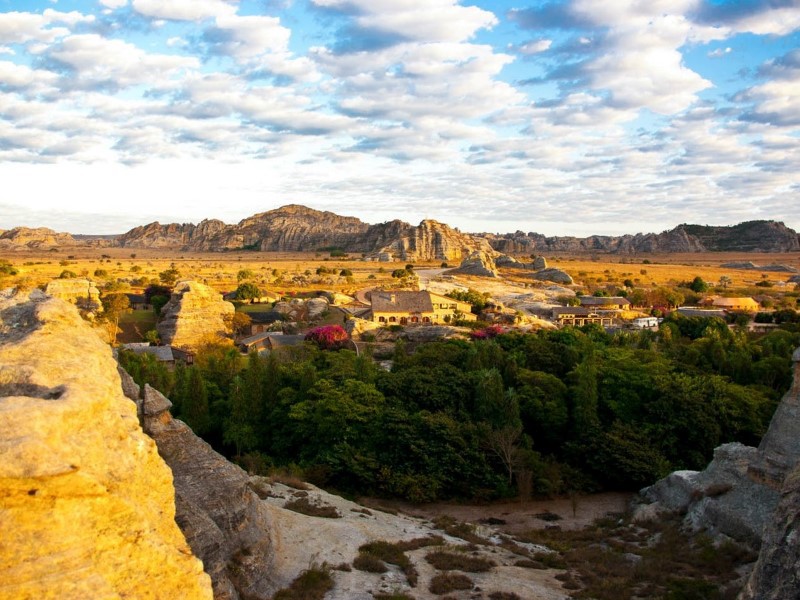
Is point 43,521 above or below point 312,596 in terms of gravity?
above

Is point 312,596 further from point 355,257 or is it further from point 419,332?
point 355,257

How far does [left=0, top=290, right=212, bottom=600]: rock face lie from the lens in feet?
21.4

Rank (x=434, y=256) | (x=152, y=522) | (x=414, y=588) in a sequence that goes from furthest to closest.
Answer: (x=434, y=256) → (x=414, y=588) → (x=152, y=522)

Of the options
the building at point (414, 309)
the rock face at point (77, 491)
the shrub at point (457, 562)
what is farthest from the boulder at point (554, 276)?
the rock face at point (77, 491)

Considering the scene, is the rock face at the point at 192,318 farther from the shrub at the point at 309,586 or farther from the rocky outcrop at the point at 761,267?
the rocky outcrop at the point at 761,267

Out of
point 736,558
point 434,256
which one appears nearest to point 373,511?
point 736,558

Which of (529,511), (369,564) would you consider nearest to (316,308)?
(529,511)

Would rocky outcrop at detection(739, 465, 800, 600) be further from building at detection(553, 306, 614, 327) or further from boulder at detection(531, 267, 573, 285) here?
boulder at detection(531, 267, 573, 285)

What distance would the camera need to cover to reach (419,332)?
5772 centimetres

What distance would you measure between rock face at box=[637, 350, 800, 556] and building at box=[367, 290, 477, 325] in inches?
1594

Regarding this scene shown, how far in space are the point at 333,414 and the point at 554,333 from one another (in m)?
23.9

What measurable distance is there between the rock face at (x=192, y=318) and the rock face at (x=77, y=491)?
144 feet

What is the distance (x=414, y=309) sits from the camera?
64.6m

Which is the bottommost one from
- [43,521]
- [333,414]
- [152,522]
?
[333,414]
